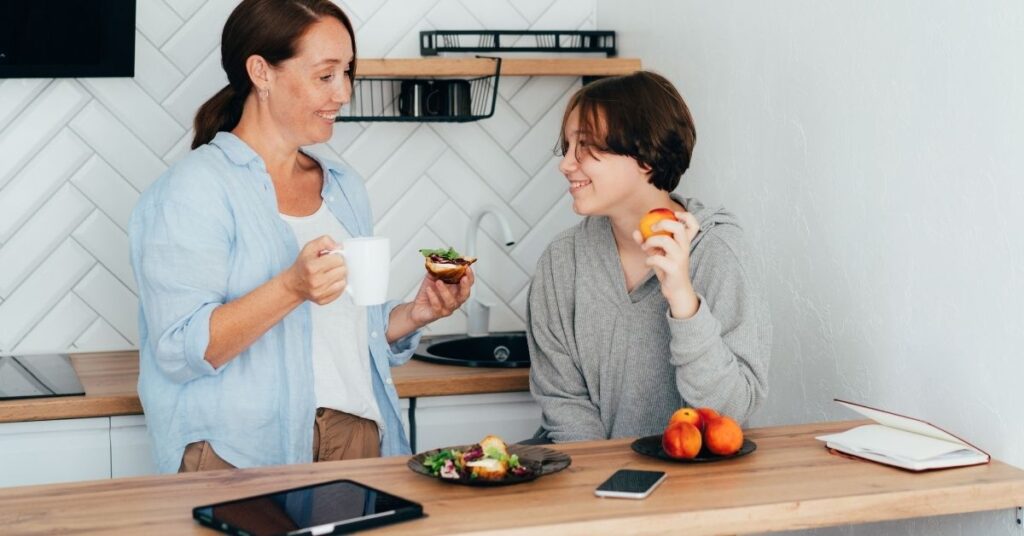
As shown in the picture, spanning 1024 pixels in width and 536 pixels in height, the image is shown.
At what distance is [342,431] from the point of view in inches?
91.9

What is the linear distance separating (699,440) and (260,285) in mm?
816

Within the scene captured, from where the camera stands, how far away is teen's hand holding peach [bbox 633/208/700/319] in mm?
1970

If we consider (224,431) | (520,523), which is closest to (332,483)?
(520,523)

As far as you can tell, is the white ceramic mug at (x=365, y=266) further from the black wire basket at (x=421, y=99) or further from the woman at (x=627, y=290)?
the black wire basket at (x=421, y=99)

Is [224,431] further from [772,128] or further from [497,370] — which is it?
[772,128]

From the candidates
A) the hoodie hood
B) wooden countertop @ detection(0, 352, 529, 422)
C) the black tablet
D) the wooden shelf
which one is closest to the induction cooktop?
wooden countertop @ detection(0, 352, 529, 422)

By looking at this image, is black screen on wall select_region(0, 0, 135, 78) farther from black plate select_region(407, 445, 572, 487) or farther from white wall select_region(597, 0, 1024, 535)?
black plate select_region(407, 445, 572, 487)

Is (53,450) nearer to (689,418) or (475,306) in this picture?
(475,306)

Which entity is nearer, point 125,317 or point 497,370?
point 497,370

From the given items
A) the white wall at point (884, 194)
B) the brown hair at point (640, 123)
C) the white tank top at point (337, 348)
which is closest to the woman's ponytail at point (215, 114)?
the white tank top at point (337, 348)

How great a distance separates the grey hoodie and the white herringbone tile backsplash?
822 millimetres

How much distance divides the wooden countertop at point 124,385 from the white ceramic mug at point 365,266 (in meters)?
0.82

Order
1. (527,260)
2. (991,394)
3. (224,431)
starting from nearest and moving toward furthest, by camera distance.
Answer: (991,394), (224,431), (527,260)

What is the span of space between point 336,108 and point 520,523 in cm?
103
